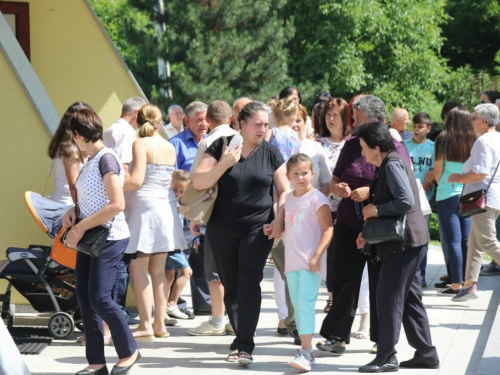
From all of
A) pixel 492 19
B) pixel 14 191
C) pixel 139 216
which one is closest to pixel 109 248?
pixel 139 216

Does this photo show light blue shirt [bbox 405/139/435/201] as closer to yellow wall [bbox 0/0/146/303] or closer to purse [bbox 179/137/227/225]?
yellow wall [bbox 0/0/146/303]

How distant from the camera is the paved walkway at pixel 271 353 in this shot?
268 inches

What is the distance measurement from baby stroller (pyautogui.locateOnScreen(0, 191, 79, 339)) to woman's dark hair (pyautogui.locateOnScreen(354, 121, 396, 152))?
8.85ft

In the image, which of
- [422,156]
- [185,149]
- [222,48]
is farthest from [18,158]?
[222,48]

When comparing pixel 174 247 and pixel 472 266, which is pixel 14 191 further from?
pixel 472 266

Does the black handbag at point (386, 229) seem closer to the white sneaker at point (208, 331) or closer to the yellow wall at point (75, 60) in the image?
the white sneaker at point (208, 331)

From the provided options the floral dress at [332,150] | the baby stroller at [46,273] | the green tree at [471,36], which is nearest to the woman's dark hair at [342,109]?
the floral dress at [332,150]

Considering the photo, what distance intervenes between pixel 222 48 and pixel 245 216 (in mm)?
22825

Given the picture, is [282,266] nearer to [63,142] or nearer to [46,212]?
[46,212]

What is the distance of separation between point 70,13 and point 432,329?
19.6ft

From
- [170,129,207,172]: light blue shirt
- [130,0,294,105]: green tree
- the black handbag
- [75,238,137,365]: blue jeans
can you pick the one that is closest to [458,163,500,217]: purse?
the black handbag

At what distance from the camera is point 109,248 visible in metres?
6.40

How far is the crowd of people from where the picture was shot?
644 cm

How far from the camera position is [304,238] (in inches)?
269
